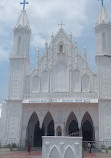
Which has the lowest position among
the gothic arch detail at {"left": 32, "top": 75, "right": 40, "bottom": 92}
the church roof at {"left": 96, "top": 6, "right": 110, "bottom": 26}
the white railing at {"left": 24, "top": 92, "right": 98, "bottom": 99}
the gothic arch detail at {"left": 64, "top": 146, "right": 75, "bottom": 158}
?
the gothic arch detail at {"left": 64, "top": 146, "right": 75, "bottom": 158}

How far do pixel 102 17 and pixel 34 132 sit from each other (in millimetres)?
19539

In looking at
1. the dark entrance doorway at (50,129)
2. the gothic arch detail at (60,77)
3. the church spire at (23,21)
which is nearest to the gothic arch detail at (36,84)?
the gothic arch detail at (60,77)

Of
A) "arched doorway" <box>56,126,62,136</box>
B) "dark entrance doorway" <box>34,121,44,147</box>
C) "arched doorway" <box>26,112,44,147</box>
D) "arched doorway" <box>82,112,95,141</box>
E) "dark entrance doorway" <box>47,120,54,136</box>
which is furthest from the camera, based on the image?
"dark entrance doorway" <box>47,120,54,136</box>

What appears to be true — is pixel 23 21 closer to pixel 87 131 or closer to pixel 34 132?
pixel 34 132

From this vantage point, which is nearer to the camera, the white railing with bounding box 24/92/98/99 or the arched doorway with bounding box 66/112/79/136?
the white railing with bounding box 24/92/98/99

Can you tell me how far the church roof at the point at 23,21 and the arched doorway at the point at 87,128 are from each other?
1606 centimetres

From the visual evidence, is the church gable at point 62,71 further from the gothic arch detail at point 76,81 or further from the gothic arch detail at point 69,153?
the gothic arch detail at point 69,153

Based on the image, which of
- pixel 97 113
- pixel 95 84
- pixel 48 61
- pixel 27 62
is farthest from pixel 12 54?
pixel 97 113

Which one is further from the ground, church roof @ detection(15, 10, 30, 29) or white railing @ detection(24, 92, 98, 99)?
church roof @ detection(15, 10, 30, 29)

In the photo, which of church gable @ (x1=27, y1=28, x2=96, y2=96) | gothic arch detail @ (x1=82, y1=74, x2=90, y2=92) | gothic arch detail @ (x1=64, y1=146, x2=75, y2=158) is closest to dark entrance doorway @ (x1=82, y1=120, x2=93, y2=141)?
gothic arch detail @ (x1=82, y1=74, x2=90, y2=92)

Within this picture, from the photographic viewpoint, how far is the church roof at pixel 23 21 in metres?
34.4

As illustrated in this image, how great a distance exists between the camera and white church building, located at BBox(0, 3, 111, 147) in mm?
29562

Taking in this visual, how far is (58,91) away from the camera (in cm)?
3108

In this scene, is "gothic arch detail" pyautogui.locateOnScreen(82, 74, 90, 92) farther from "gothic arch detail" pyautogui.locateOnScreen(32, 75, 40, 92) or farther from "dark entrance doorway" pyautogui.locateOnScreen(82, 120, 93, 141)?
"gothic arch detail" pyautogui.locateOnScreen(32, 75, 40, 92)
